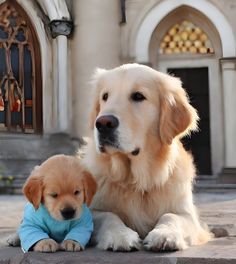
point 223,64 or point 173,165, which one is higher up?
point 223,64

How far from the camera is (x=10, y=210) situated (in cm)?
718

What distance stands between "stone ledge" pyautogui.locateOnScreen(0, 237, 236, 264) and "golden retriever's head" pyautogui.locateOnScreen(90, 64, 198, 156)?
2.04 feet

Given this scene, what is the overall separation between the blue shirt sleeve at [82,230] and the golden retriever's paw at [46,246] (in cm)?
10

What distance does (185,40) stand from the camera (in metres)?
13.0

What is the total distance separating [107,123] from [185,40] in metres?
10.3

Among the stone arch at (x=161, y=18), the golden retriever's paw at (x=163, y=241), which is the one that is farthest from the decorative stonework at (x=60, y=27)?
the golden retriever's paw at (x=163, y=241)

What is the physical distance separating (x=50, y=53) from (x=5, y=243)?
31.3 ft

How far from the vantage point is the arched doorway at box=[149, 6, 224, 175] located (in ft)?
41.1

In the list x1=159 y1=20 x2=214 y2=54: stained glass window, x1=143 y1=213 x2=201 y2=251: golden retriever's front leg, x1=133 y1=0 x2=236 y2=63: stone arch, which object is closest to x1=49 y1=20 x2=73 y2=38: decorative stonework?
x1=133 y1=0 x2=236 y2=63: stone arch

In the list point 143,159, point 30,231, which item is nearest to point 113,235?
point 30,231

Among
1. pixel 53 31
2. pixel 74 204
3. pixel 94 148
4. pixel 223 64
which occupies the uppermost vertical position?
pixel 53 31

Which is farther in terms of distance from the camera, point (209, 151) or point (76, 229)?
point (209, 151)

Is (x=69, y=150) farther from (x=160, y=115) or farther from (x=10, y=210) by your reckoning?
(x=160, y=115)

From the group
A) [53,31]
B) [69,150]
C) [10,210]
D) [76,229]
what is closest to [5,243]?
[76,229]
